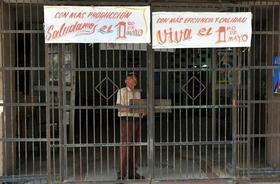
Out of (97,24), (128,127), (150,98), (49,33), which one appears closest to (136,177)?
(128,127)

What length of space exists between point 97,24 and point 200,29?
1678mm

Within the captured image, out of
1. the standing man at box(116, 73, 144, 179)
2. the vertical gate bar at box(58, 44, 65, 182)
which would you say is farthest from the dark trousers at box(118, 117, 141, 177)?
the vertical gate bar at box(58, 44, 65, 182)

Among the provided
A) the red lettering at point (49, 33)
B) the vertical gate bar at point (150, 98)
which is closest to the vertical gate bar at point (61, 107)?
the red lettering at point (49, 33)

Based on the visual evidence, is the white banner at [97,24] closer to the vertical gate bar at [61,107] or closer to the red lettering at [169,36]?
the red lettering at [169,36]

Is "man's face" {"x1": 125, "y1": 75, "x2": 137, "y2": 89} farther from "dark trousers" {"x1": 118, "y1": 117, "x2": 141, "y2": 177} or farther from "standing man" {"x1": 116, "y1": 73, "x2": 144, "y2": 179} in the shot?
"dark trousers" {"x1": 118, "y1": 117, "x2": 141, "y2": 177}

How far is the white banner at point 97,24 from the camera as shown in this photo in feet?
20.7

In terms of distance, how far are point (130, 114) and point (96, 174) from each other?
4.30 feet

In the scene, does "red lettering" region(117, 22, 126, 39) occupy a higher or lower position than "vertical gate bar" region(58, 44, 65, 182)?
higher

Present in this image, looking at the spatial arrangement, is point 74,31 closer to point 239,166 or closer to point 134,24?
point 134,24

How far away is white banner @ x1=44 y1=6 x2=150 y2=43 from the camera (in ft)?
20.7

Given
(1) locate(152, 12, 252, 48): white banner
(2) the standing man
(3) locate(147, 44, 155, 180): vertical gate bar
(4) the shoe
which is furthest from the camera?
(4) the shoe

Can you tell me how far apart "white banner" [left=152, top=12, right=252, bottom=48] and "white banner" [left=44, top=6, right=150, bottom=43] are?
233 mm

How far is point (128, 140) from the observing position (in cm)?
677

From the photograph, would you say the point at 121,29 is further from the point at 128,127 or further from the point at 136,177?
the point at 136,177
